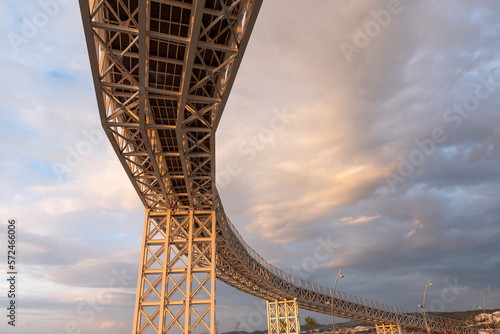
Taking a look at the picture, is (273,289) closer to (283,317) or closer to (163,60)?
(283,317)

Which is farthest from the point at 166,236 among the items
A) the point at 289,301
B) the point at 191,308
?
the point at 289,301

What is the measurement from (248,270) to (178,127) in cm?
2954

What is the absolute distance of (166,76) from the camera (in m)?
15.3

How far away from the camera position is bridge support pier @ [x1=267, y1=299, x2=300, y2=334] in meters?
55.3

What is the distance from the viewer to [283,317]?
192ft

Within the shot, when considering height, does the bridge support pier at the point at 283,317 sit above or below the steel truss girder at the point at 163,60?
below

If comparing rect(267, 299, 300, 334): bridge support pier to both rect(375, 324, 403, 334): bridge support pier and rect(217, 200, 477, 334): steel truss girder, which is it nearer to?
rect(217, 200, 477, 334): steel truss girder

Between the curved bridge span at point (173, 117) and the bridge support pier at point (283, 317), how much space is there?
35.2ft

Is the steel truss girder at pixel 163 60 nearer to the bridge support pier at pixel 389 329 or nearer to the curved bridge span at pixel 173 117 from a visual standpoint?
the curved bridge span at pixel 173 117

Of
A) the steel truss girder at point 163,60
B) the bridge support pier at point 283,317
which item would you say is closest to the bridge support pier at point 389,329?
the bridge support pier at point 283,317

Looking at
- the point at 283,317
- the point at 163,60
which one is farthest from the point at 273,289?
the point at 163,60

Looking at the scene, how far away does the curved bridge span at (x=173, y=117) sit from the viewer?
11470mm

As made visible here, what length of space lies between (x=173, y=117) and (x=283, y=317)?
52166mm

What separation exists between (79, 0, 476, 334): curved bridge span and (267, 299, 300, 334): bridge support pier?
10.7m
